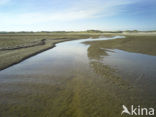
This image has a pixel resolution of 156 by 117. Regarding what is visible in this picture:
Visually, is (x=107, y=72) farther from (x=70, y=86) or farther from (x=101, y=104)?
(x=101, y=104)

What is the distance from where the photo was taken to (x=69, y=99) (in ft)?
19.7

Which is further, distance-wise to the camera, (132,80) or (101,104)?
(132,80)

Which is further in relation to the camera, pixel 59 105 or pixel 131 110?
pixel 59 105

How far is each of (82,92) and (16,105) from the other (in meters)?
3.41

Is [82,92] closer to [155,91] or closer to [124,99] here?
[124,99]

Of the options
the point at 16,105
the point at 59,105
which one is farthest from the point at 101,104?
the point at 16,105

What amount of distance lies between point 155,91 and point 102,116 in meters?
3.80

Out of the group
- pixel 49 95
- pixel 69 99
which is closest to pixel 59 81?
pixel 49 95

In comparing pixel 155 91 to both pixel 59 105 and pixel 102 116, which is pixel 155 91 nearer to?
pixel 102 116

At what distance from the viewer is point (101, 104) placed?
18.2ft

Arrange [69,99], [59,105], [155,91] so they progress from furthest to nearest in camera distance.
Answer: [155,91]
[69,99]
[59,105]

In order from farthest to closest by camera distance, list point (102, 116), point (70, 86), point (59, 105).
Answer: point (70, 86) < point (59, 105) < point (102, 116)

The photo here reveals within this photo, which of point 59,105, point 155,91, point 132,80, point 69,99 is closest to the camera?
point 59,105

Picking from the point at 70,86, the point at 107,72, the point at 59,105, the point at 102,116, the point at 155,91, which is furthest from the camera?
the point at 107,72
